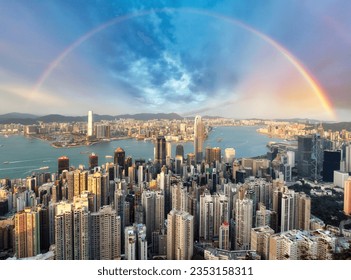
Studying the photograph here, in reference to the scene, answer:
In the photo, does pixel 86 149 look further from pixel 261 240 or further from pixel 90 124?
pixel 261 240

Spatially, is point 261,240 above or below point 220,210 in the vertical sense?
below

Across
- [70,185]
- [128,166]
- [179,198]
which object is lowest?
[179,198]

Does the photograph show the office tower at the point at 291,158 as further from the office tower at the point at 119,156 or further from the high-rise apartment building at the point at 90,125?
the high-rise apartment building at the point at 90,125

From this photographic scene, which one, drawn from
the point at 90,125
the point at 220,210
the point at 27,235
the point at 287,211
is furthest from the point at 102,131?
the point at 287,211

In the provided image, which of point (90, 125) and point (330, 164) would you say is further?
point (330, 164)

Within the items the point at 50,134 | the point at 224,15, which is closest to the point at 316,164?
the point at 224,15

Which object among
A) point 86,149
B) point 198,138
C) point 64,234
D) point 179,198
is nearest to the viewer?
point 64,234

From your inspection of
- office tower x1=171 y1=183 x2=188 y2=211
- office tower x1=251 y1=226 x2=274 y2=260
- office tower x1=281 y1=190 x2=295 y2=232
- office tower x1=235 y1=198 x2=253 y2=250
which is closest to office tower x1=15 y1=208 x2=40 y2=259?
office tower x1=171 y1=183 x2=188 y2=211

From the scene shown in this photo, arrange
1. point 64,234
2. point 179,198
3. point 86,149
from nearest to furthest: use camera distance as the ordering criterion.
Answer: point 64,234, point 179,198, point 86,149
